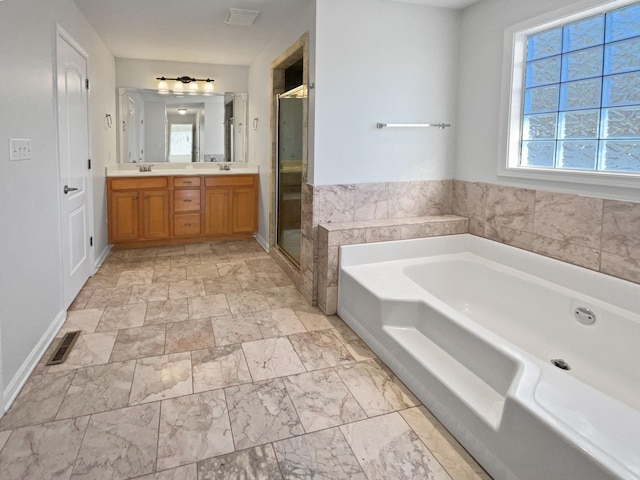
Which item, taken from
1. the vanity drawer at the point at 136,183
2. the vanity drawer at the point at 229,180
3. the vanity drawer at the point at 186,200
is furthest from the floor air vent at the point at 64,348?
the vanity drawer at the point at 229,180

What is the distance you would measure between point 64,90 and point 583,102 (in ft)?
11.1

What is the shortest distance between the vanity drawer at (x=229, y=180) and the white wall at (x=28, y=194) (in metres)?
2.31

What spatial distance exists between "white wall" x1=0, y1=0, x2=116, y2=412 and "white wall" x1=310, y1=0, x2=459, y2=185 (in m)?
1.72

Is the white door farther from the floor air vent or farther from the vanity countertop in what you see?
the vanity countertop

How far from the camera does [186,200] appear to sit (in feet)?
17.5

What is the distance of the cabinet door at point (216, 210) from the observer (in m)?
5.41

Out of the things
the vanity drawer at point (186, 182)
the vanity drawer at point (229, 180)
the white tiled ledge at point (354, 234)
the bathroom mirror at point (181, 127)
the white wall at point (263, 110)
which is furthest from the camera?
the bathroom mirror at point (181, 127)

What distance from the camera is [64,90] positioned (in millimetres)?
3080

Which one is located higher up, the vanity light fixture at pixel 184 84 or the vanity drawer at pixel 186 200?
the vanity light fixture at pixel 184 84

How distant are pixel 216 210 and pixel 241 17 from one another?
92.9 inches

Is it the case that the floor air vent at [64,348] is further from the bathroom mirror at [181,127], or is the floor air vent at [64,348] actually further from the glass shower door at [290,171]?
the bathroom mirror at [181,127]

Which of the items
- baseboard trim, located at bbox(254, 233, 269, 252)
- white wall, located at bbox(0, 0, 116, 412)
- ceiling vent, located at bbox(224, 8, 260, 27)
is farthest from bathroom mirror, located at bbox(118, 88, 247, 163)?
white wall, located at bbox(0, 0, 116, 412)

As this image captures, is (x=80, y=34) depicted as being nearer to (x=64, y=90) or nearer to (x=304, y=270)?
(x=64, y=90)

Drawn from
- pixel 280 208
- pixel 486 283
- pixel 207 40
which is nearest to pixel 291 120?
pixel 280 208
